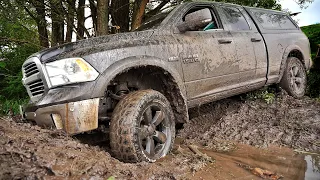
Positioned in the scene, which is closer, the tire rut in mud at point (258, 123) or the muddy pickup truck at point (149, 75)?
the muddy pickup truck at point (149, 75)

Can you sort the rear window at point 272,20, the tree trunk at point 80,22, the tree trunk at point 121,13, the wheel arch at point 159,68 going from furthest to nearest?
1. the tree trunk at point 80,22
2. the tree trunk at point 121,13
3. the rear window at point 272,20
4. the wheel arch at point 159,68

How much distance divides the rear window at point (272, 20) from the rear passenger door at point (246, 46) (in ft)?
1.25

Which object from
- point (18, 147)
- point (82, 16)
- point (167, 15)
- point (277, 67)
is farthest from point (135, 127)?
point (82, 16)

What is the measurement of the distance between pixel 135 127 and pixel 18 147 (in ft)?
3.22

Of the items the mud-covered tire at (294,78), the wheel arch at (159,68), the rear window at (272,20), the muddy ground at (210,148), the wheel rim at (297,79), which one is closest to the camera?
the muddy ground at (210,148)

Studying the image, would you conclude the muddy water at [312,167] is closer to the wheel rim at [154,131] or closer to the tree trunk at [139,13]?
the wheel rim at [154,131]

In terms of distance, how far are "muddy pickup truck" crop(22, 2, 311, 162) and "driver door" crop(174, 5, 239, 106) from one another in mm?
13

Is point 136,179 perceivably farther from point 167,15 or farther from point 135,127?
point 167,15

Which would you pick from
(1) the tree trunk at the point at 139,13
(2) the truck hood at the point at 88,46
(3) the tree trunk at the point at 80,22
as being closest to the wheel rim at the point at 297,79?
(1) the tree trunk at the point at 139,13

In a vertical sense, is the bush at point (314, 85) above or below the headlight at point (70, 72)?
below

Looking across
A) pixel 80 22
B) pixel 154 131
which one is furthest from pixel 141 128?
pixel 80 22

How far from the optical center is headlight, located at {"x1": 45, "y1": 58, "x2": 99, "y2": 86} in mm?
2643

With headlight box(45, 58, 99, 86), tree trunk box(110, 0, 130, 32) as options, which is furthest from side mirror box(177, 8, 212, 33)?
tree trunk box(110, 0, 130, 32)

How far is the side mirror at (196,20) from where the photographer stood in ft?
11.0
